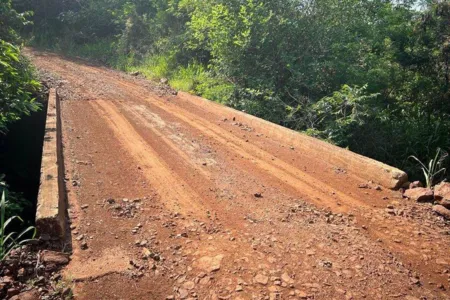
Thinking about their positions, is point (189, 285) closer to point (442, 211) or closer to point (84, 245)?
point (84, 245)

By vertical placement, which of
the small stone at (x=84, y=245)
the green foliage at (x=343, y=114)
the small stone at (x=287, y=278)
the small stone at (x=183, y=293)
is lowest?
the small stone at (x=84, y=245)

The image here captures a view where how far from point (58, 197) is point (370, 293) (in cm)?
311

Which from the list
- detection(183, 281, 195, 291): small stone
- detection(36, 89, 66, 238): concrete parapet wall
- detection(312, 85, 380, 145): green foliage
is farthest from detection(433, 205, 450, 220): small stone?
detection(36, 89, 66, 238): concrete parapet wall

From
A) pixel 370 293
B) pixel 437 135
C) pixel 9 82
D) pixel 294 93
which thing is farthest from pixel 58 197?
pixel 437 135

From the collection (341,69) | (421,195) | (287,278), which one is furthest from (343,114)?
(287,278)

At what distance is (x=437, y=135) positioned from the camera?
7.43 meters

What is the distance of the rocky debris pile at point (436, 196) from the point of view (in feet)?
13.0

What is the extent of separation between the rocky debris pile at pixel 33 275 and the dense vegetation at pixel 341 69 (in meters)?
5.22

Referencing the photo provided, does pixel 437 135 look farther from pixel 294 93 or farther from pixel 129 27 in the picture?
pixel 129 27

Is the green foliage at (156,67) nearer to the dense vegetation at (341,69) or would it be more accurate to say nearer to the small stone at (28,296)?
the dense vegetation at (341,69)

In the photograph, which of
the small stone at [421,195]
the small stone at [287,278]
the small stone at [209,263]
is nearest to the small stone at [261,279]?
the small stone at [287,278]

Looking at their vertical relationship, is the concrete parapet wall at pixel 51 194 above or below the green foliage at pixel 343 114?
below

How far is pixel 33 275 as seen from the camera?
265 cm

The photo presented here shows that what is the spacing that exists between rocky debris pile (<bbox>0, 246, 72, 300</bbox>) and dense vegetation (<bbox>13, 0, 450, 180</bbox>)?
17.1 ft
